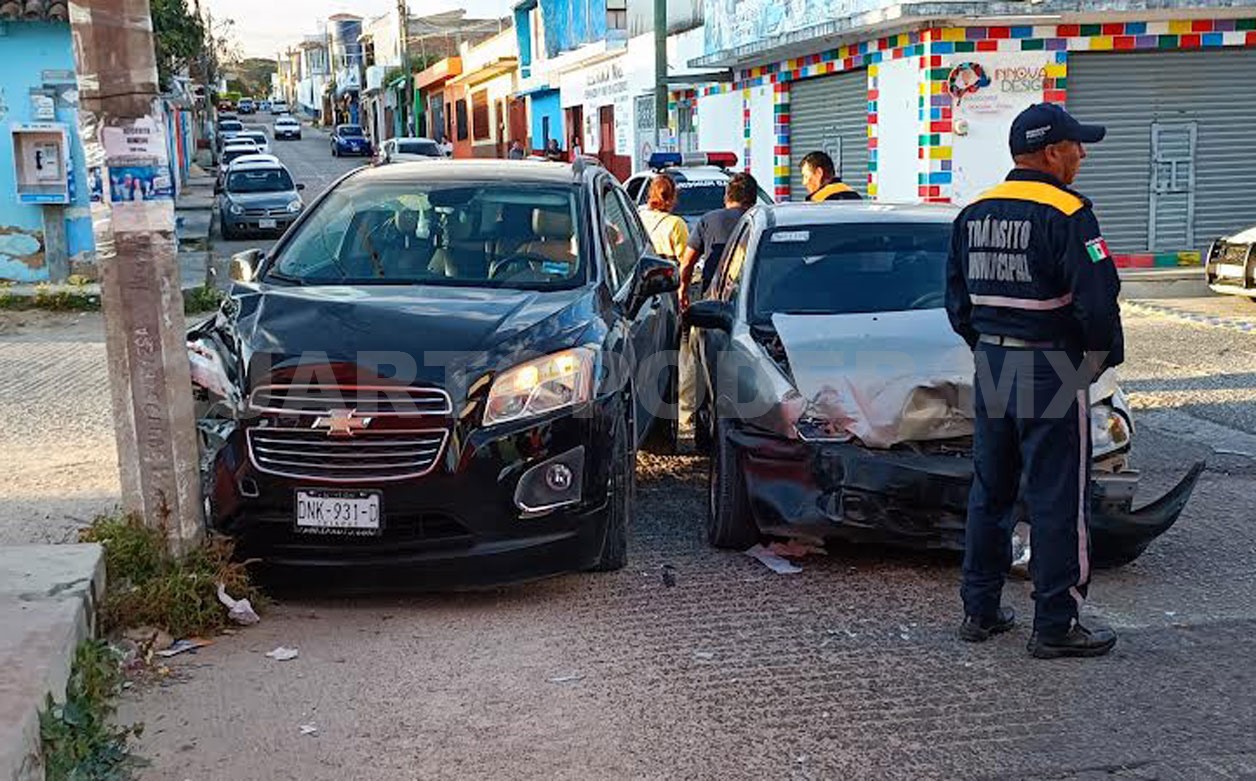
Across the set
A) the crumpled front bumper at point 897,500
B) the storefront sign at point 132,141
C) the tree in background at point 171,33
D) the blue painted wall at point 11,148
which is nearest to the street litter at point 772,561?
the crumpled front bumper at point 897,500

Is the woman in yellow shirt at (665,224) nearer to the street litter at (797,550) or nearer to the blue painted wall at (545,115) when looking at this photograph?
the street litter at (797,550)

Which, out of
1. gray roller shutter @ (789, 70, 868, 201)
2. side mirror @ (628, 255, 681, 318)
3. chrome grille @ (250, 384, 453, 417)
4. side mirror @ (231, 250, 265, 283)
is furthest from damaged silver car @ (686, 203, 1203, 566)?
gray roller shutter @ (789, 70, 868, 201)

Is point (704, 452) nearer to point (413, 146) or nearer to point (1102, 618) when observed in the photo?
point (1102, 618)

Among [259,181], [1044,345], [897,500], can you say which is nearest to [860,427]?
[897,500]

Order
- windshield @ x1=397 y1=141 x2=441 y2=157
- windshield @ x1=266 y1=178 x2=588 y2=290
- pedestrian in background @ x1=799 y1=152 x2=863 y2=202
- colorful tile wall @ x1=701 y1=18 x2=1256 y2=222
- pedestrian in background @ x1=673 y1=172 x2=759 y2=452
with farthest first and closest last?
windshield @ x1=397 y1=141 x2=441 y2=157, colorful tile wall @ x1=701 y1=18 x2=1256 y2=222, pedestrian in background @ x1=799 y1=152 x2=863 y2=202, pedestrian in background @ x1=673 y1=172 x2=759 y2=452, windshield @ x1=266 y1=178 x2=588 y2=290

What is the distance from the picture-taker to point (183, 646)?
17.0 ft

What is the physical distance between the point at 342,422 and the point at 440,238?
1.60m

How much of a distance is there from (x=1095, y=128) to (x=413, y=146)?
38251 mm

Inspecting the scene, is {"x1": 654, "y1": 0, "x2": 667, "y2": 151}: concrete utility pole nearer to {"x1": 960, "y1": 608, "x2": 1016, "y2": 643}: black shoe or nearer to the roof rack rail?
the roof rack rail

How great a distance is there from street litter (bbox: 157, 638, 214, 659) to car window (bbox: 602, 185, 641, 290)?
98.9 inches

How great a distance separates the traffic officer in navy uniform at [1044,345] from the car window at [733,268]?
2380 mm

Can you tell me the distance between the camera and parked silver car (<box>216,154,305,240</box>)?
27.0m

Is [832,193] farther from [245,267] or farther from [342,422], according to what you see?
[342,422]

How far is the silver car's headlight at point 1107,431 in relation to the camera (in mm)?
5812
